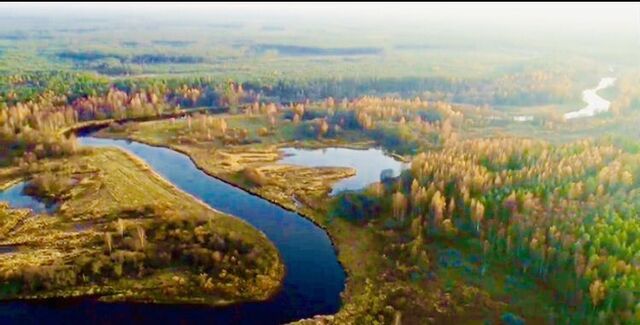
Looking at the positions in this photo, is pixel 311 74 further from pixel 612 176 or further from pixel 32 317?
pixel 32 317

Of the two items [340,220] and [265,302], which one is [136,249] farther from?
[340,220]

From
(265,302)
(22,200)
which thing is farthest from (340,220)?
(22,200)

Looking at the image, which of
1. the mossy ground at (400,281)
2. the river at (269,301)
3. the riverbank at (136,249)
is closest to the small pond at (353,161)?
the mossy ground at (400,281)

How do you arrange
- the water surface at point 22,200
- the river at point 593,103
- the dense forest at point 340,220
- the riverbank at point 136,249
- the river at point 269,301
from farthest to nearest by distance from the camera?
1. the river at point 593,103
2. the water surface at point 22,200
3. the riverbank at point 136,249
4. the dense forest at point 340,220
5. the river at point 269,301

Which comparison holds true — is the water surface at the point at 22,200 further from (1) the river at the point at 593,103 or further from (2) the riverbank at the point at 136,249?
(1) the river at the point at 593,103

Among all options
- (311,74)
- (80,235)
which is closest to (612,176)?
(80,235)

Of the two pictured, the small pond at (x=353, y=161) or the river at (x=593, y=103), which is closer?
the small pond at (x=353, y=161)

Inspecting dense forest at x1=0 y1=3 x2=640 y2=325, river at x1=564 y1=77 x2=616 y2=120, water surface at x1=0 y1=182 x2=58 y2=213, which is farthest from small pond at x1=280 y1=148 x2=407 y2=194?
river at x1=564 y1=77 x2=616 y2=120

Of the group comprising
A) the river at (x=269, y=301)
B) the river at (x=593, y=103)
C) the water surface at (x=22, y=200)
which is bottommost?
the river at (x=269, y=301)

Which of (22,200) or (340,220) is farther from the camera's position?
(22,200)
